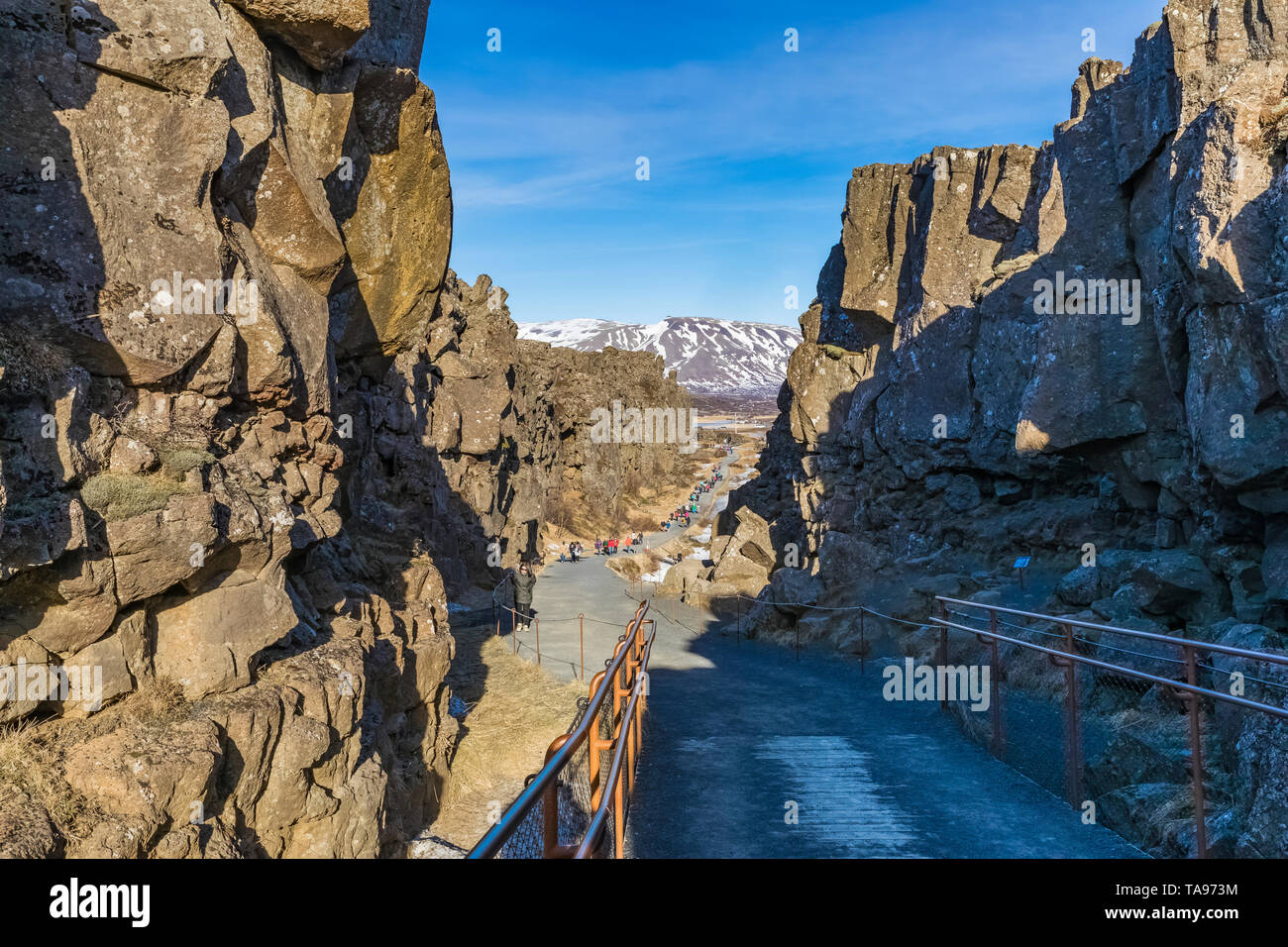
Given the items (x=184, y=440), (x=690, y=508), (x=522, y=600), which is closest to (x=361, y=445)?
(x=184, y=440)

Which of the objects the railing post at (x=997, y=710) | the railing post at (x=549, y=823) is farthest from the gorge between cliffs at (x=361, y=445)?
the railing post at (x=549, y=823)

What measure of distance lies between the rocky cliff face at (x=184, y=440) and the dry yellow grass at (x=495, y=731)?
4.49 ft

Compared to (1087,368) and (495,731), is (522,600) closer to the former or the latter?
(495,731)

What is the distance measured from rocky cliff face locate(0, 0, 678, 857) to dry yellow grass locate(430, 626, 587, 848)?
1.37m

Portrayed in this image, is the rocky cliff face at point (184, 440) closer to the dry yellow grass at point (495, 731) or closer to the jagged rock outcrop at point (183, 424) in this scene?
the jagged rock outcrop at point (183, 424)

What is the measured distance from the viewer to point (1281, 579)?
9.60 m

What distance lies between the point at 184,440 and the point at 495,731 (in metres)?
8.99

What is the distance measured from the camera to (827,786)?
6773 mm

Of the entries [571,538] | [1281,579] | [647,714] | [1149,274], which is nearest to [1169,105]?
[1149,274]

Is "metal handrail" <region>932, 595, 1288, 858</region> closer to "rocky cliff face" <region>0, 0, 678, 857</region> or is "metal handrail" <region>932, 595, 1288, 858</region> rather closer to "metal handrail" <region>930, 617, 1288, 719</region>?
"metal handrail" <region>930, 617, 1288, 719</region>

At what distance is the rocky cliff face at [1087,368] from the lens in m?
9.62

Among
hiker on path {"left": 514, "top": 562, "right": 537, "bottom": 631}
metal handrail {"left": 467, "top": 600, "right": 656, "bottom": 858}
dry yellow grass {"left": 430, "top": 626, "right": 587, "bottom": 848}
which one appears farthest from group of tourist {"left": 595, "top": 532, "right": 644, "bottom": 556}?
metal handrail {"left": 467, "top": 600, "right": 656, "bottom": 858}
